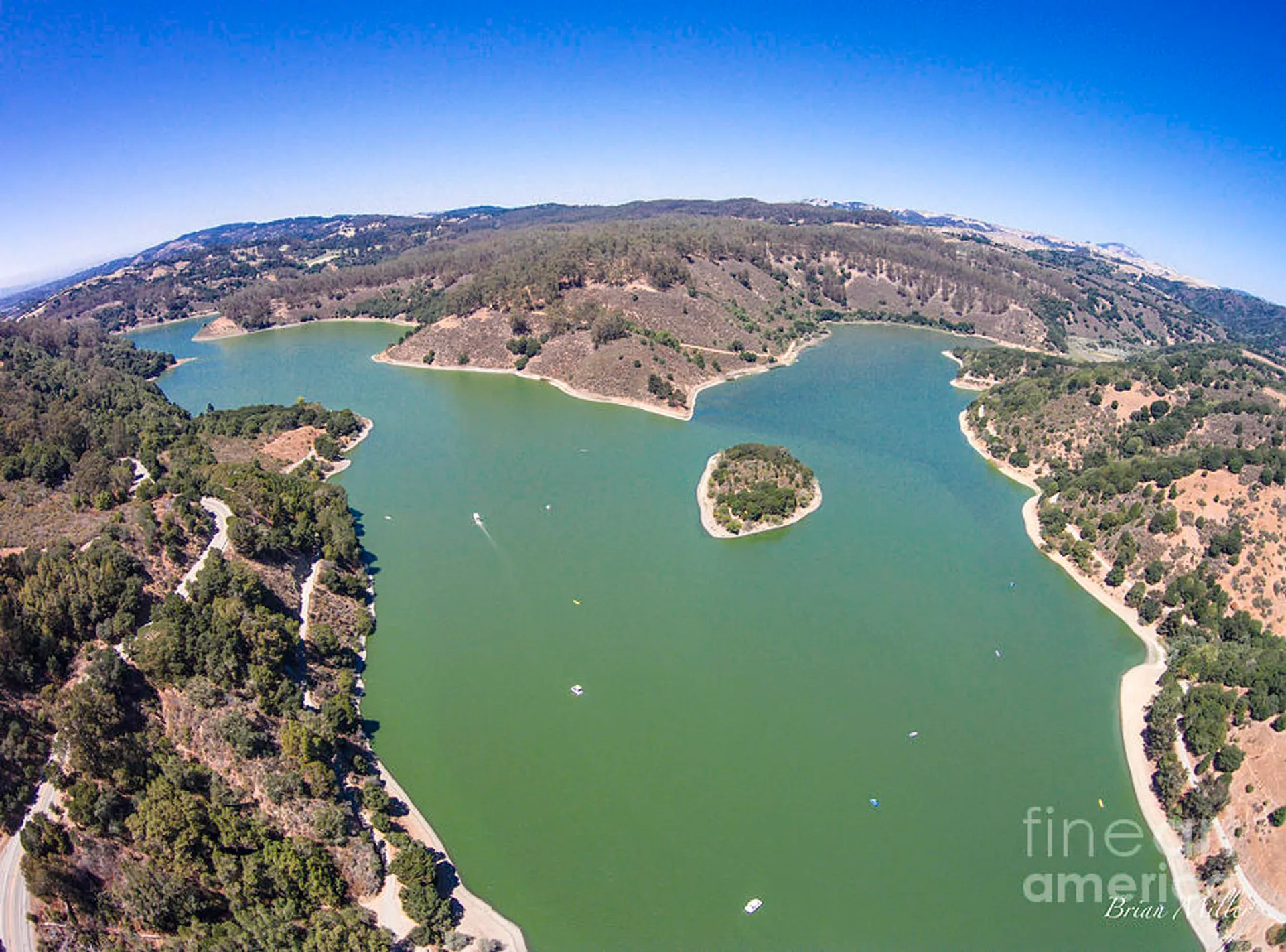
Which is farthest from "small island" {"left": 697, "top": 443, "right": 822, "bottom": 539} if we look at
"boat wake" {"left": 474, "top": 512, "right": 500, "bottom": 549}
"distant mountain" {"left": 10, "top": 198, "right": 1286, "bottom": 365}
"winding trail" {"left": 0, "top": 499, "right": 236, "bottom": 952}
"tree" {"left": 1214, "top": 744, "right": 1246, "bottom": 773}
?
"distant mountain" {"left": 10, "top": 198, "right": 1286, "bottom": 365}

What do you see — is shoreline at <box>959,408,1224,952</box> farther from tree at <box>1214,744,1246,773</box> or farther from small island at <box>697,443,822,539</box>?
small island at <box>697,443,822,539</box>

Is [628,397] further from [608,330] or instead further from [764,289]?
[764,289]

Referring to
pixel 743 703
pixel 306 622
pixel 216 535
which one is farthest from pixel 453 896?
pixel 216 535

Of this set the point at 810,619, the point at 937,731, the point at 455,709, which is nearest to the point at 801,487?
the point at 810,619

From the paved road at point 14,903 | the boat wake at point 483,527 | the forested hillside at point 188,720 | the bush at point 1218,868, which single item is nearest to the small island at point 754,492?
the boat wake at point 483,527

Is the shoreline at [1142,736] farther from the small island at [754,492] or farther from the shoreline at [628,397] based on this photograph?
the shoreline at [628,397]

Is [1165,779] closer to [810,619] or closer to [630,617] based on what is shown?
[810,619]
